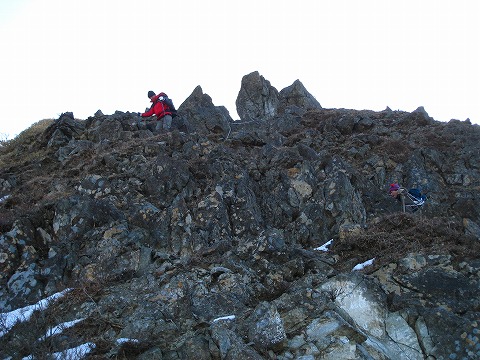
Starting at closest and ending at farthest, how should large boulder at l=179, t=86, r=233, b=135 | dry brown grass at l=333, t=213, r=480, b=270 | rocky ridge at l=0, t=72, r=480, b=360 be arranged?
1. rocky ridge at l=0, t=72, r=480, b=360
2. dry brown grass at l=333, t=213, r=480, b=270
3. large boulder at l=179, t=86, r=233, b=135

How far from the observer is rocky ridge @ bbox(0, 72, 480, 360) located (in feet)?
24.8

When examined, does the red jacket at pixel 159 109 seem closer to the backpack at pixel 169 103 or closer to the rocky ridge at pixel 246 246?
the backpack at pixel 169 103

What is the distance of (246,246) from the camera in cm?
1059

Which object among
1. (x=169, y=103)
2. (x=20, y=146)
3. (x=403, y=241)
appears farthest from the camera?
(x=20, y=146)

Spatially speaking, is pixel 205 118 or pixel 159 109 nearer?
pixel 159 109

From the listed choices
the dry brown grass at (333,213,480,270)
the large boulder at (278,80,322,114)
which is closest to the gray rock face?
the large boulder at (278,80,322,114)

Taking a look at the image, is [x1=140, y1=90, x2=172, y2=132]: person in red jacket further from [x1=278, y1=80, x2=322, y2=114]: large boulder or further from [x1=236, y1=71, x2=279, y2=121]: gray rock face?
[x1=278, y1=80, x2=322, y2=114]: large boulder

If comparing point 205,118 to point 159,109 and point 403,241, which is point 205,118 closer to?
point 159,109

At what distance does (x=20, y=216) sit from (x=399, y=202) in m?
13.5

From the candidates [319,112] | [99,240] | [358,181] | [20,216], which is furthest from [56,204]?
[319,112]

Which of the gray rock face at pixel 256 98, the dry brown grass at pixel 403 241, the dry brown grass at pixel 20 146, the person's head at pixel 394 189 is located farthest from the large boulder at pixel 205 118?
the dry brown grass at pixel 403 241

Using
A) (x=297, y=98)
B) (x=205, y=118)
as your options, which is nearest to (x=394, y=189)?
(x=205, y=118)

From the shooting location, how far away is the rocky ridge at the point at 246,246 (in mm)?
7570

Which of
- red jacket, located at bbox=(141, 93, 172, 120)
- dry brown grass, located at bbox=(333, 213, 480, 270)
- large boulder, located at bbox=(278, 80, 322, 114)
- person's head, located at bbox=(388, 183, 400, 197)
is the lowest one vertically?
person's head, located at bbox=(388, 183, 400, 197)
